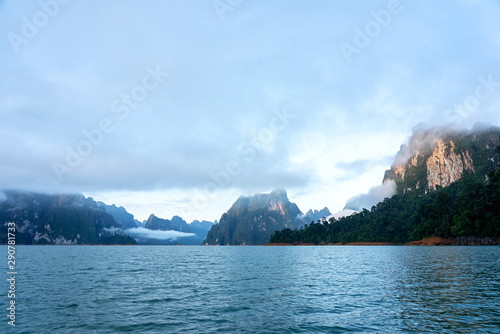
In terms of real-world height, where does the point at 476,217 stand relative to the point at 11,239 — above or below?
above

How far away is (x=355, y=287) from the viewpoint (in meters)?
38.6

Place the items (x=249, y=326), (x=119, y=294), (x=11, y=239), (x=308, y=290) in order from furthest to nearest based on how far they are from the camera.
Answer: (x=308, y=290) → (x=119, y=294) → (x=11, y=239) → (x=249, y=326)

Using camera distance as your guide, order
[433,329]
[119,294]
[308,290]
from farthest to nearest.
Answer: [308,290], [119,294], [433,329]

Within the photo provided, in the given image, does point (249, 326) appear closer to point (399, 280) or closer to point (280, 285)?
point (280, 285)

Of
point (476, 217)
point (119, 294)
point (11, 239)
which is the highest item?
point (476, 217)

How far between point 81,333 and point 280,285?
27217mm

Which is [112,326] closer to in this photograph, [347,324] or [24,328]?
[24,328]

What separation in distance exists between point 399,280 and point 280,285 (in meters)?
18.4

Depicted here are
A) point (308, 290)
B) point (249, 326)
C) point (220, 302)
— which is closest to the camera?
point (249, 326)

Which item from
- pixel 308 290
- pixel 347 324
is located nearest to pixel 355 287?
pixel 308 290

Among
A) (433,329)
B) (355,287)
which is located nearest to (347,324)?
(433,329)

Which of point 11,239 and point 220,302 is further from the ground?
point 11,239

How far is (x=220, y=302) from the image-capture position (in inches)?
1180

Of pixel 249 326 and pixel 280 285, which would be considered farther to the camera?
pixel 280 285
